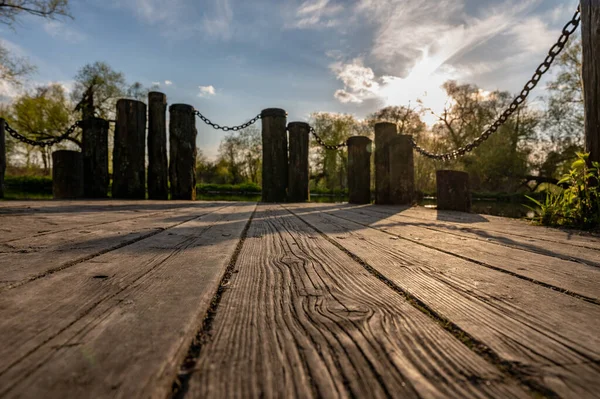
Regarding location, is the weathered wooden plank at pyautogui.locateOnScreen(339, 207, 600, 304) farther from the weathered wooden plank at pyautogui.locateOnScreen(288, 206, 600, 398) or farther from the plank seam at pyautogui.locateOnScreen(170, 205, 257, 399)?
the plank seam at pyautogui.locateOnScreen(170, 205, 257, 399)

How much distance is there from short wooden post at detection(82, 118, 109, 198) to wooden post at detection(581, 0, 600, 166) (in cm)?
852

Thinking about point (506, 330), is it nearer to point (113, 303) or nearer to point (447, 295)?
point (447, 295)

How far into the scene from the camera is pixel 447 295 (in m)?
0.99

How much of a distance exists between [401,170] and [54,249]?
5792 mm

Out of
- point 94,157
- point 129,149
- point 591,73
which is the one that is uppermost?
point 591,73

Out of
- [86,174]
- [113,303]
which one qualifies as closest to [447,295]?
[113,303]

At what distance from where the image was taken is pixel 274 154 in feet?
25.7

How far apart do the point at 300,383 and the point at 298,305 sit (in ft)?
1.17

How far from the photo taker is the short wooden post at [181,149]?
775cm

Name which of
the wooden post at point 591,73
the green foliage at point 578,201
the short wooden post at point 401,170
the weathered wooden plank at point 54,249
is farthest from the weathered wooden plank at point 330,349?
the short wooden post at point 401,170

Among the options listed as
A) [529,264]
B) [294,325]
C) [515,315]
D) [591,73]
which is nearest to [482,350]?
[515,315]

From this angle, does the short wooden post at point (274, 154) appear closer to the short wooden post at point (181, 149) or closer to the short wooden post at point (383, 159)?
the short wooden post at point (181, 149)

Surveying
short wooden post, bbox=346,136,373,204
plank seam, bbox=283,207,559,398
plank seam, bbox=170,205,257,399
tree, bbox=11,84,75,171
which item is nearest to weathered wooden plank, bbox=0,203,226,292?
plank seam, bbox=170,205,257,399

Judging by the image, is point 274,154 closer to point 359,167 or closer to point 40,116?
point 359,167
